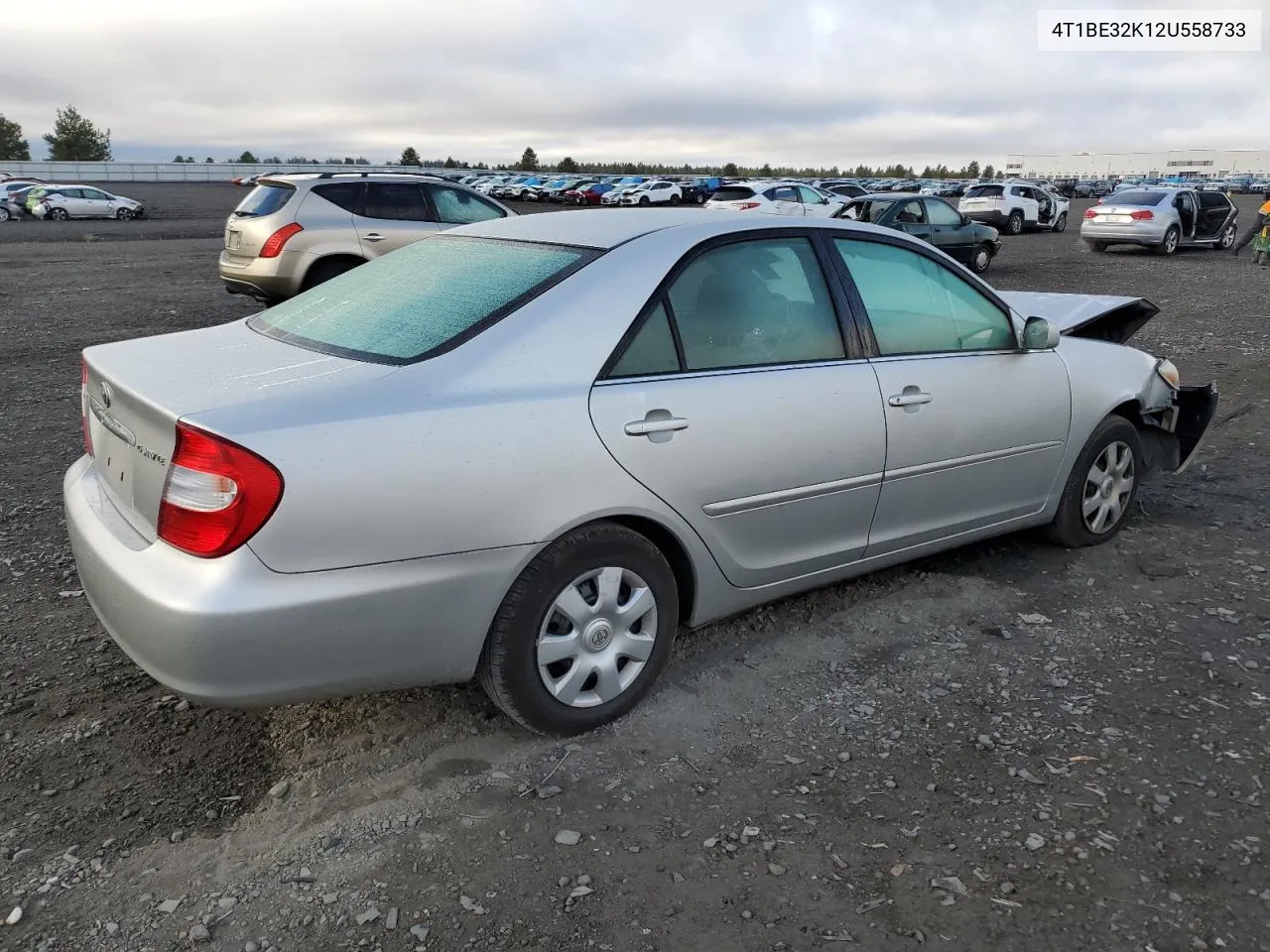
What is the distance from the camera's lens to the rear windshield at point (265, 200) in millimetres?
10789

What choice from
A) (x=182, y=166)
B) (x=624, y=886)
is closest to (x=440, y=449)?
(x=624, y=886)

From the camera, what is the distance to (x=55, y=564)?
451cm

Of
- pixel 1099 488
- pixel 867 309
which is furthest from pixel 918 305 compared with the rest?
pixel 1099 488

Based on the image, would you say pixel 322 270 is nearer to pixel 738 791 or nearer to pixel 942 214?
pixel 738 791

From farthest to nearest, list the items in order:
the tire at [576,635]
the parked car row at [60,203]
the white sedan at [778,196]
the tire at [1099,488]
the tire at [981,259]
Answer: the parked car row at [60,203] < the white sedan at [778,196] < the tire at [981,259] < the tire at [1099,488] < the tire at [576,635]

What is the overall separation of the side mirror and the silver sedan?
2cm

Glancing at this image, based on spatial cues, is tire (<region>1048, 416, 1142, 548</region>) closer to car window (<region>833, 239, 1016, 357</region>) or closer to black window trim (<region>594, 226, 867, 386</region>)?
car window (<region>833, 239, 1016, 357</region>)

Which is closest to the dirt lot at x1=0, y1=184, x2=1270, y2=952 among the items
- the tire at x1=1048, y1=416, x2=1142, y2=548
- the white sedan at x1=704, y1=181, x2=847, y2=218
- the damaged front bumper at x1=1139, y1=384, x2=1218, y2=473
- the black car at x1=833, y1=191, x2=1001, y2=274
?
the tire at x1=1048, y1=416, x2=1142, y2=548

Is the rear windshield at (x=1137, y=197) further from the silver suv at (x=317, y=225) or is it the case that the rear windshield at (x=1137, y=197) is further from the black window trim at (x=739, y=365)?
the black window trim at (x=739, y=365)

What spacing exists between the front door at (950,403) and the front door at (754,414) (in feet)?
0.50

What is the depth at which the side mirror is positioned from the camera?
4160 millimetres

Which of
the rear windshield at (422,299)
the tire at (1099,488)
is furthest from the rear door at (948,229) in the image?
the rear windshield at (422,299)

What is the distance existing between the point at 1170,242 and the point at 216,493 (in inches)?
923

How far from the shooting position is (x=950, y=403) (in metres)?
3.93
